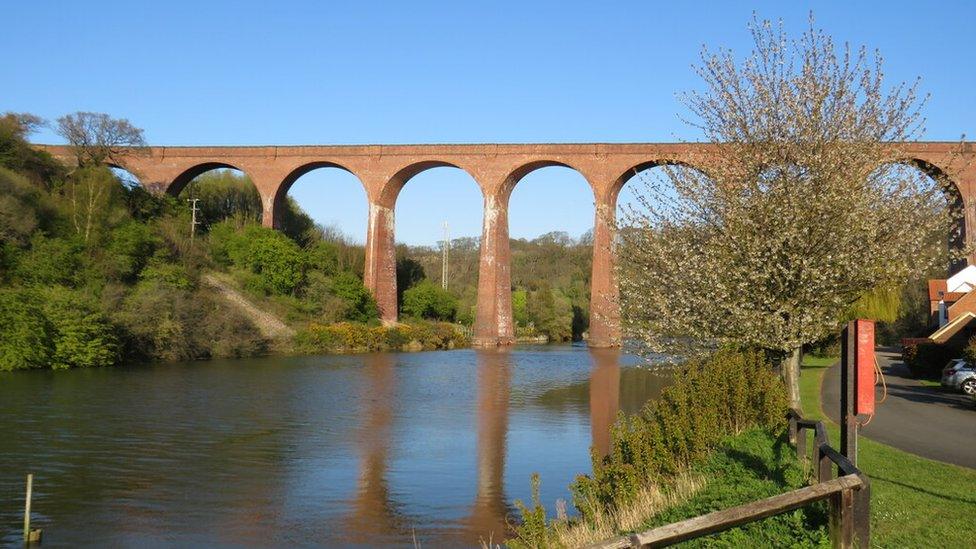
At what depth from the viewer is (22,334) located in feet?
72.2

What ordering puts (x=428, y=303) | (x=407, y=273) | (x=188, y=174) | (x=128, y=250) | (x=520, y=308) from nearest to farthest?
(x=128, y=250) → (x=188, y=174) → (x=428, y=303) → (x=407, y=273) → (x=520, y=308)

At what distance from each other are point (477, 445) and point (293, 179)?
103 ft

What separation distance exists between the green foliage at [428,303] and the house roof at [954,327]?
25802mm

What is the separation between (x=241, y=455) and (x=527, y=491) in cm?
396

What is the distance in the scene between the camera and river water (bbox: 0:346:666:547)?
26.6ft

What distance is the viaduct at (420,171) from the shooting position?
38.2 meters

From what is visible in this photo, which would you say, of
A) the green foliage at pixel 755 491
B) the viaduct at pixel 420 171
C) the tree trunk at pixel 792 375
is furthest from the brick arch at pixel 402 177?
the green foliage at pixel 755 491

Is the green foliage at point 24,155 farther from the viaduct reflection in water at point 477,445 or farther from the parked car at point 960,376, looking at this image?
the parked car at point 960,376

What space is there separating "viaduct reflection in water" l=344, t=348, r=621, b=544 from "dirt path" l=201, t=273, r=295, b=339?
7.45 metres

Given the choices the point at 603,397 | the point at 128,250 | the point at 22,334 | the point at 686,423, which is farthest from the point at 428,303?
the point at 686,423

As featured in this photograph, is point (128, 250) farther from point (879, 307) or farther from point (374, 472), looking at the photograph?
point (879, 307)

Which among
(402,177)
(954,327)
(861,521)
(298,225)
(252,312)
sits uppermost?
(402,177)

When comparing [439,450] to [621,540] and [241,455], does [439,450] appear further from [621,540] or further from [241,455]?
[621,540]

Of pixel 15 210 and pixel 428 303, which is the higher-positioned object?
pixel 15 210
